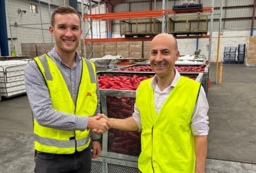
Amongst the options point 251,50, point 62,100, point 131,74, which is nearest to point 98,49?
point 131,74

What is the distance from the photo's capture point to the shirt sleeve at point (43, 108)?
1.45m

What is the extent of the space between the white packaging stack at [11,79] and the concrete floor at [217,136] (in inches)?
15.4

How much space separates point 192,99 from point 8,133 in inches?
183

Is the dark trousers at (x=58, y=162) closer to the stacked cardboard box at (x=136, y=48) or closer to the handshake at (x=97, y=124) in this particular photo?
the handshake at (x=97, y=124)

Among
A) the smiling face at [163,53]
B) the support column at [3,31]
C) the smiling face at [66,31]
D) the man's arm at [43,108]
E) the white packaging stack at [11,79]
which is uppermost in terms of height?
the support column at [3,31]

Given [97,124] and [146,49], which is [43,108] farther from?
[146,49]

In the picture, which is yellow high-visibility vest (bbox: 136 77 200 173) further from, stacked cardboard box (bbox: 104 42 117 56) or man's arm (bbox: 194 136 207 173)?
stacked cardboard box (bbox: 104 42 117 56)

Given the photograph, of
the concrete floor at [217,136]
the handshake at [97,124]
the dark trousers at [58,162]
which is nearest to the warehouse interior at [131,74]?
the concrete floor at [217,136]

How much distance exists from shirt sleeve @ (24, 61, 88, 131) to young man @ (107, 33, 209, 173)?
55 cm

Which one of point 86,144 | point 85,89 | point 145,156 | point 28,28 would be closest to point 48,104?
point 85,89

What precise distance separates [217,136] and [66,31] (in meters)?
4.08

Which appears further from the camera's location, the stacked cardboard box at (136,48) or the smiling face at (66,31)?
the stacked cardboard box at (136,48)

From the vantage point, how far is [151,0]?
77.3 ft

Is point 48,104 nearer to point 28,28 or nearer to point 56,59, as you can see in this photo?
point 56,59
